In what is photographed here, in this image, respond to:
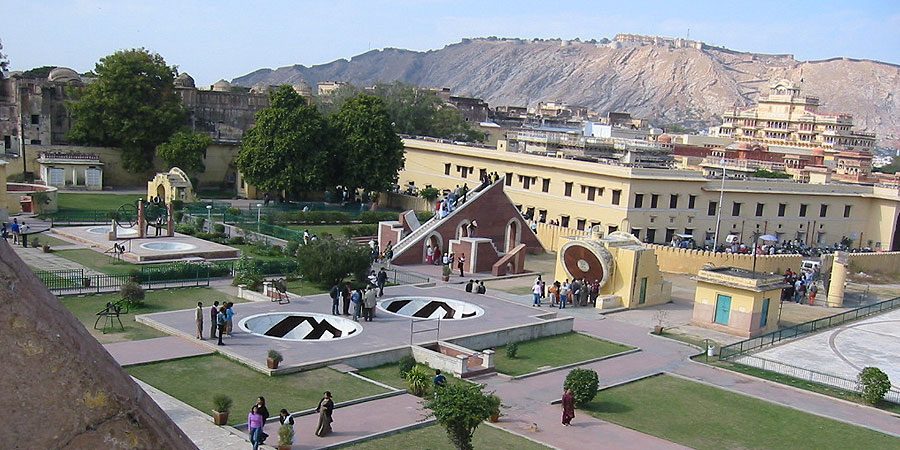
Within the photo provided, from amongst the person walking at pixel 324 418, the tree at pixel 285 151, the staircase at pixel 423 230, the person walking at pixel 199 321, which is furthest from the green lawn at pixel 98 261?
the tree at pixel 285 151

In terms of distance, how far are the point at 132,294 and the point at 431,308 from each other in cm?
1058

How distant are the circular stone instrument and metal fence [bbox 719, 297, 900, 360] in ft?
23.5

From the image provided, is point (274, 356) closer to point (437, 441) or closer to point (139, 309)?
point (437, 441)

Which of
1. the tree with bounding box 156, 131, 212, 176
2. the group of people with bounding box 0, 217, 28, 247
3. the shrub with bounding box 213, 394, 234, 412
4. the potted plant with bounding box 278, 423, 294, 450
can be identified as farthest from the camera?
the tree with bounding box 156, 131, 212, 176

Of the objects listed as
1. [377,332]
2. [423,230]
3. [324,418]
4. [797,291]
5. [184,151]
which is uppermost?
[184,151]

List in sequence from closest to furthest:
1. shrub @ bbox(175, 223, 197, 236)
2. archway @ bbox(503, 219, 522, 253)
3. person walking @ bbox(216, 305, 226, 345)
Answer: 1. person walking @ bbox(216, 305, 226, 345)
2. shrub @ bbox(175, 223, 197, 236)
3. archway @ bbox(503, 219, 522, 253)

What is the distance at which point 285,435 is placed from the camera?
15344mm

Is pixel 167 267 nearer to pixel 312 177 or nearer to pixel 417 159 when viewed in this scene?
pixel 312 177

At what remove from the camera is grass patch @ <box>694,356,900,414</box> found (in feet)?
76.0

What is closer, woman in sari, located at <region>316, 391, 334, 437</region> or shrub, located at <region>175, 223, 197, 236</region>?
woman in sari, located at <region>316, 391, 334, 437</region>

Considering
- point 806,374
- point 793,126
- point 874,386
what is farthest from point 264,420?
point 793,126

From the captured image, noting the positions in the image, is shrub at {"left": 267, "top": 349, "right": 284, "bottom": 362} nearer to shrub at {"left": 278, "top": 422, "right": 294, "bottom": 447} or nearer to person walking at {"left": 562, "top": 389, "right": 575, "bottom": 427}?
shrub at {"left": 278, "top": 422, "right": 294, "bottom": 447}

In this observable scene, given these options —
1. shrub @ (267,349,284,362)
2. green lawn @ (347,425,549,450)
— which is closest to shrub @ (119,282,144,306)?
shrub @ (267,349,284,362)

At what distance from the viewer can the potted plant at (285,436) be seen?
1534 cm
